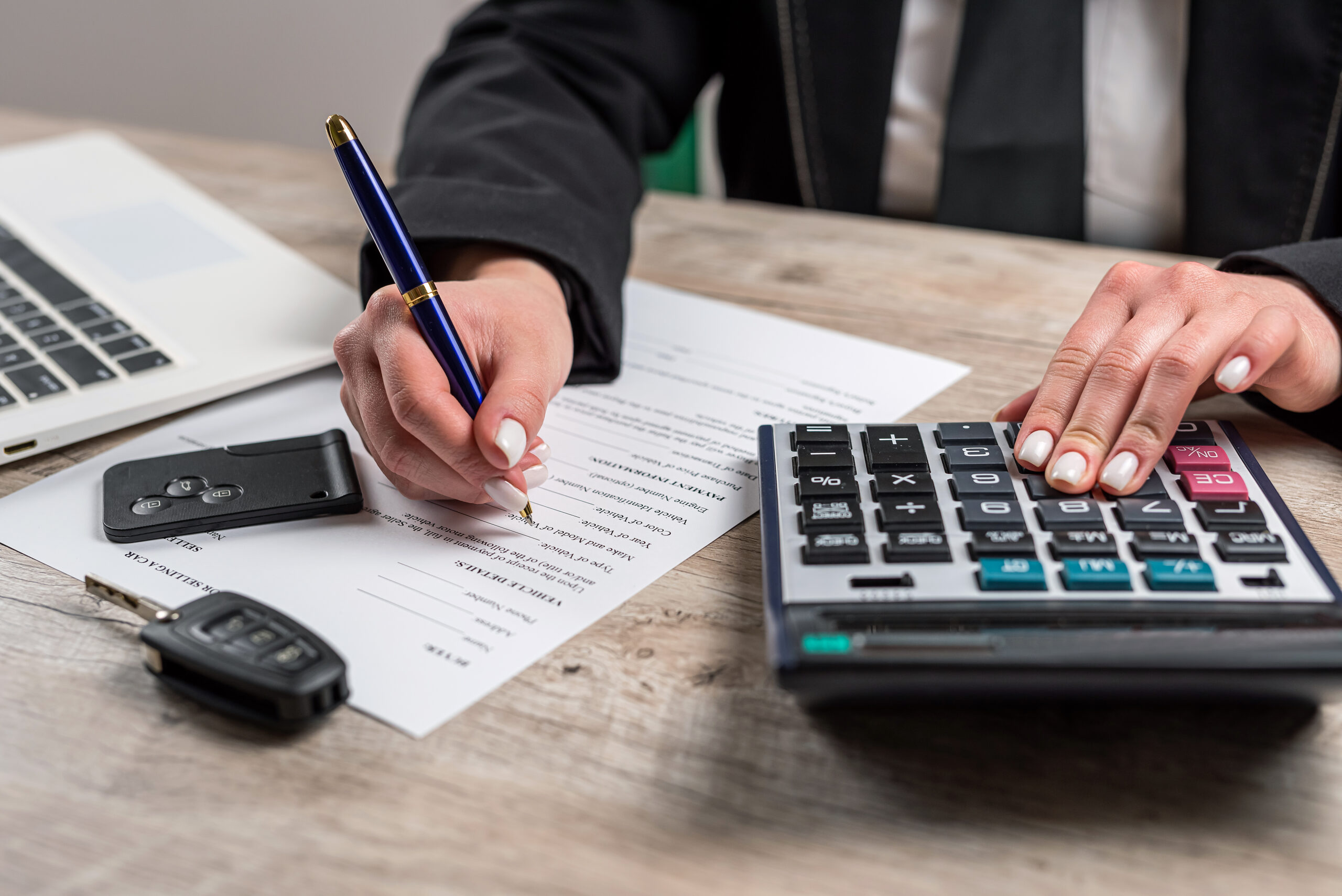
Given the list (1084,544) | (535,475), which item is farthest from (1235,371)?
(535,475)

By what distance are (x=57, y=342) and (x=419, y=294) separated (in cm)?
26

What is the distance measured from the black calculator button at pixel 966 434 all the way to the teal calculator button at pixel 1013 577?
0.09 meters

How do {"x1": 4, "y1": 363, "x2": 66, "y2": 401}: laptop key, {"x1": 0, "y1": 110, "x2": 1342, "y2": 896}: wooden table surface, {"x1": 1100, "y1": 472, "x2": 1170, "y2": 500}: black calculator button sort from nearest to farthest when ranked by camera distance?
{"x1": 0, "y1": 110, "x2": 1342, "y2": 896}: wooden table surface, {"x1": 1100, "y1": 472, "x2": 1170, "y2": 500}: black calculator button, {"x1": 4, "y1": 363, "x2": 66, "y2": 401}: laptop key

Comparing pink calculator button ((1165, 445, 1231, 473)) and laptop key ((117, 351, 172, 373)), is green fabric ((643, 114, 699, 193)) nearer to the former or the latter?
laptop key ((117, 351, 172, 373))

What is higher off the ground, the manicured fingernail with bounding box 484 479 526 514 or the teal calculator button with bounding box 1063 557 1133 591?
the teal calculator button with bounding box 1063 557 1133 591

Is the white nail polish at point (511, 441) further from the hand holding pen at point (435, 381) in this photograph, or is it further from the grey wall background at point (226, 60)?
the grey wall background at point (226, 60)

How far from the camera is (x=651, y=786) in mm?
306

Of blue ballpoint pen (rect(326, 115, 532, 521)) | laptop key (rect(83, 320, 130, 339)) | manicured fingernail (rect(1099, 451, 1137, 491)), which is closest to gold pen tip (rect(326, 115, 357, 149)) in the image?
blue ballpoint pen (rect(326, 115, 532, 521))

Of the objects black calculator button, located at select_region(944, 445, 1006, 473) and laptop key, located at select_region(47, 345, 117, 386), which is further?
laptop key, located at select_region(47, 345, 117, 386)

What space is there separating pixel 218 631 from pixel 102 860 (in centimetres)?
8

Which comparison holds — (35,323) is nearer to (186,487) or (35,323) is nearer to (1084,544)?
(186,487)

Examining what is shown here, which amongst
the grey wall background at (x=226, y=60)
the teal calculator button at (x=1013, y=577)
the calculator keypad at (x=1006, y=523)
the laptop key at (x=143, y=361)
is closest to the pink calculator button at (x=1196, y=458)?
the calculator keypad at (x=1006, y=523)

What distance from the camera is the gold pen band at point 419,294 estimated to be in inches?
16.7

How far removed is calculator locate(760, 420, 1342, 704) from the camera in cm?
30
